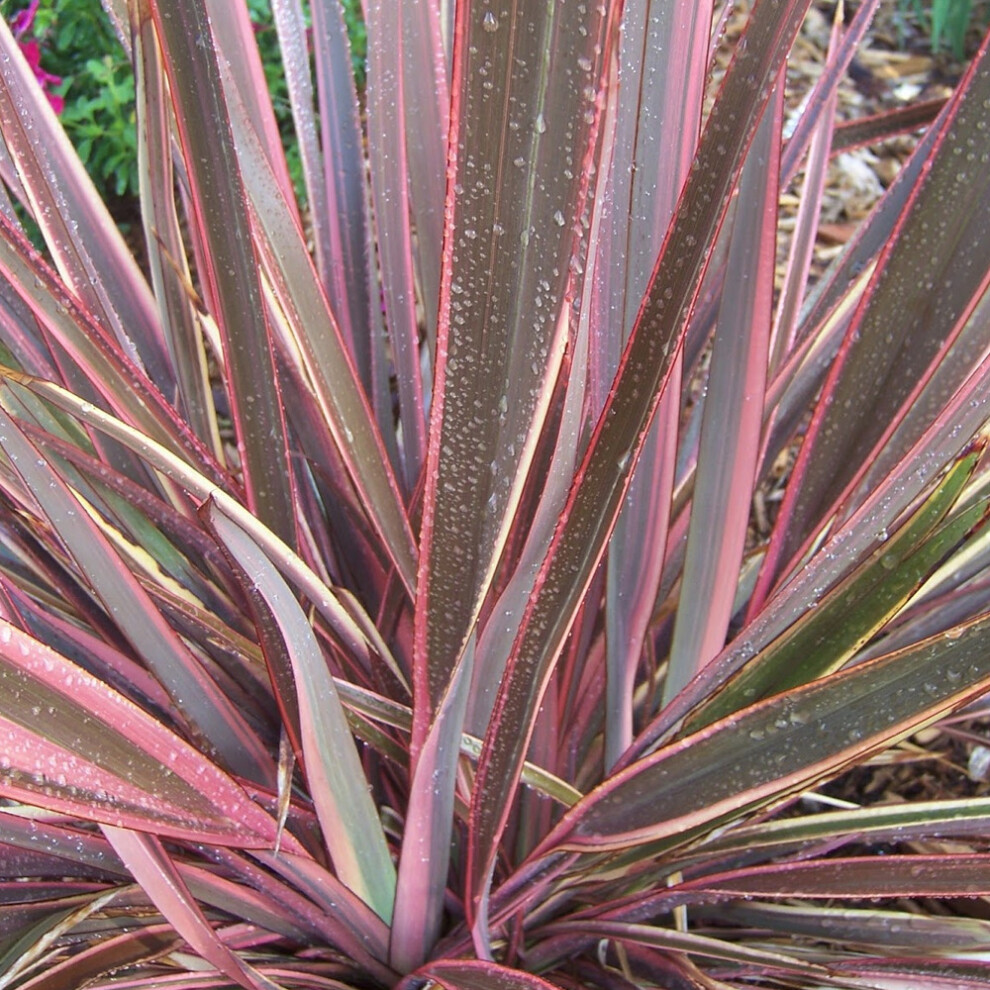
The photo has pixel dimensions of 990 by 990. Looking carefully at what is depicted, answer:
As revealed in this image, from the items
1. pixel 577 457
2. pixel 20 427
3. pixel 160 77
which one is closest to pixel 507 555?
pixel 577 457

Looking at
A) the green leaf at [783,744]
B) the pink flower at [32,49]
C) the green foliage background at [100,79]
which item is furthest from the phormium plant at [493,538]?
the green foliage background at [100,79]

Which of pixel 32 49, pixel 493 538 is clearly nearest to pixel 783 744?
pixel 493 538

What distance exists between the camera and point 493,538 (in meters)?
0.48

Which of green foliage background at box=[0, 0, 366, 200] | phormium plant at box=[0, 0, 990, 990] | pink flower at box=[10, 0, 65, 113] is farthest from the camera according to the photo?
green foliage background at box=[0, 0, 366, 200]

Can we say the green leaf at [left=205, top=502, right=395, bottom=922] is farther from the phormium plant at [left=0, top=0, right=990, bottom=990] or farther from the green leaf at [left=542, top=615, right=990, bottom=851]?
the green leaf at [left=542, top=615, right=990, bottom=851]

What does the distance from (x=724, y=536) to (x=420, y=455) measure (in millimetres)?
313

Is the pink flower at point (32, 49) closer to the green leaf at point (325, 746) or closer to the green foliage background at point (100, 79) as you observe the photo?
the green foliage background at point (100, 79)

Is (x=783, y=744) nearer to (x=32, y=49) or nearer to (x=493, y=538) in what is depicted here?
(x=493, y=538)

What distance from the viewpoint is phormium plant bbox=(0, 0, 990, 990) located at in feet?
1.43

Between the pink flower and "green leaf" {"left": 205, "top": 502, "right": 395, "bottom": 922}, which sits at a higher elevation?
the pink flower

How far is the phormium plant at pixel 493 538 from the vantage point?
43 centimetres

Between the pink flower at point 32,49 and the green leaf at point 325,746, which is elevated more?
the pink flower at point 32,49

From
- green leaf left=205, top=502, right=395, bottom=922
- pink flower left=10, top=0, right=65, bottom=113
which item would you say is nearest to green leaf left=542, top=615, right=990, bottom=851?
green leaf left=205, top=502, right=395, bottom=922

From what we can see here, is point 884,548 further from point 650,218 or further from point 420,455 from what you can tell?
point 420,455
